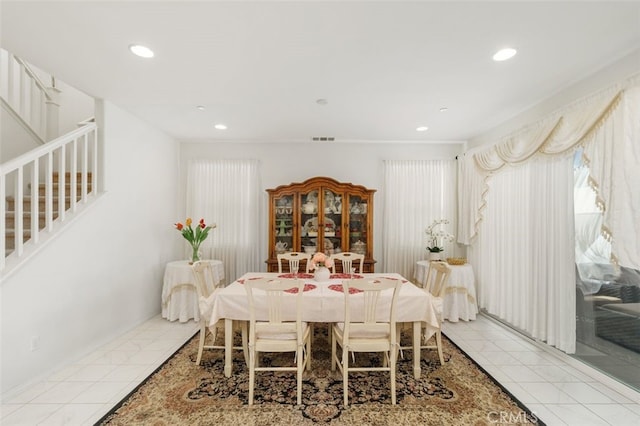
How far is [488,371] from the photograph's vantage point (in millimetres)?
2730

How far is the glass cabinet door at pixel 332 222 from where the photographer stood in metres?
4.64

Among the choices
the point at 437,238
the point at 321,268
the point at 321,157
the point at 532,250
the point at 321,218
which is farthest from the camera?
the point at 321,157

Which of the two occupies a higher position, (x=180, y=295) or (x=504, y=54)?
(x=504, y=54)

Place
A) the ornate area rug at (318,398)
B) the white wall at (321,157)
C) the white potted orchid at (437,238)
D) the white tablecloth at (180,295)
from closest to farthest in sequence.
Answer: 1. the ornate area rug at (318,398)
2. the white tablecloth at (180,295)
3. the white potted orchid at (437,238)
4. the white wall at (321,157)

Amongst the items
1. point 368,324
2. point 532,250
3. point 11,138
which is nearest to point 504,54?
point 532,250

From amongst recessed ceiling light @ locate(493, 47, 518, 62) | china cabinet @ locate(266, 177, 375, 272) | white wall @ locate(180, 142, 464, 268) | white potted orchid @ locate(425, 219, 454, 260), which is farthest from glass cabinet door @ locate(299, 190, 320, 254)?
recessed ceiling light @ locate(493, 47, 518, 62)

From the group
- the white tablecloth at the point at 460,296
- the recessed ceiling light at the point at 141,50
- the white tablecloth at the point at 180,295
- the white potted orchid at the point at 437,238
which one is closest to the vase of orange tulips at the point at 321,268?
the white tablecloth at the point at 180,295

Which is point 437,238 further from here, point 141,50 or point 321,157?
point 141,50

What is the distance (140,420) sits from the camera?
207 centimetres

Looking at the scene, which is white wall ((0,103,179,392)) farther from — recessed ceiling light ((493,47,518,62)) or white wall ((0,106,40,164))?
recessed ceiling light ((493,47,518,62))

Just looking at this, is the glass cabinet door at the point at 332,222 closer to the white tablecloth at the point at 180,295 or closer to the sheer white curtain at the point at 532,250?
the white tablecloth at the point at 180,295

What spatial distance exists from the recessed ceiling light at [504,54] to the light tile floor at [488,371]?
262 cm

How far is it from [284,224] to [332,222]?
2.41 ft

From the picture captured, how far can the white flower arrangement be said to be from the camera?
183 inches
